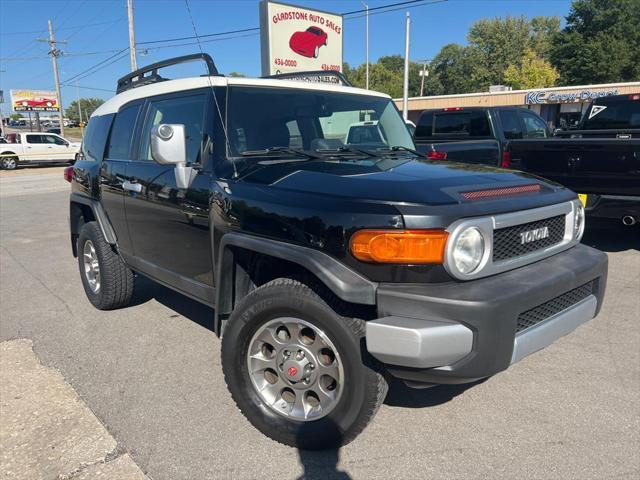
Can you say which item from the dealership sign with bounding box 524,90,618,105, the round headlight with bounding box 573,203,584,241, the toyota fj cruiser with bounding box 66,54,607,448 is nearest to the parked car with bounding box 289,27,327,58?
the toyota fj cruiser with bounding box 66,54,607,448

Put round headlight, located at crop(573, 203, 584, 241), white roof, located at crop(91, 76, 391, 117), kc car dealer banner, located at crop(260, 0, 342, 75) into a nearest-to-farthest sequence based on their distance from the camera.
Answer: round headlight, located at crop(573, 203, 584, 241) → white roof, located at crop(91, 76, 391, 117) → kc car dealer banner, located at crop(260, 0, 342, 75)

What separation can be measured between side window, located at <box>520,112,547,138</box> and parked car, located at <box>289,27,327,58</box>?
637 centimetres

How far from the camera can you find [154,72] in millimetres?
4438

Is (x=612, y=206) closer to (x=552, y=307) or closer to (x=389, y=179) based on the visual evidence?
(x=552, y=307)

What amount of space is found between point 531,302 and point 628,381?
1604mm

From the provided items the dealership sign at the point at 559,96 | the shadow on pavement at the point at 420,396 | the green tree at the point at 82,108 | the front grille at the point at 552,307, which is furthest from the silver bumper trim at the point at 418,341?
the green tree at the point at 82,108

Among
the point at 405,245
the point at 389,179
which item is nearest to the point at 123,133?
the point at 389,179

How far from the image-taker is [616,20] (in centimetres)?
4500

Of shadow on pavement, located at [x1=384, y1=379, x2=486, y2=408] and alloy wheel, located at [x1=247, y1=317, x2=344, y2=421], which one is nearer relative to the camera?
alloy wheel, located at [x1=247, y1=317, x2=344, y2=421]

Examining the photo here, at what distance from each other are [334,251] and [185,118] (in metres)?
1.78

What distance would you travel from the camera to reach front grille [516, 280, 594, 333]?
244 cm

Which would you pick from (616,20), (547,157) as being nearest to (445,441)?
(547,157)

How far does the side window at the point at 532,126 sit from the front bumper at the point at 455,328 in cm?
770

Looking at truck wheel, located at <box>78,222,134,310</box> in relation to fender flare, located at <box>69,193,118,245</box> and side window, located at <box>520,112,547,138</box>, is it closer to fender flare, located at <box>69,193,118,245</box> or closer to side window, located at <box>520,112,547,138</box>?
fender flare, located at <box>69,193,118,245</box>
